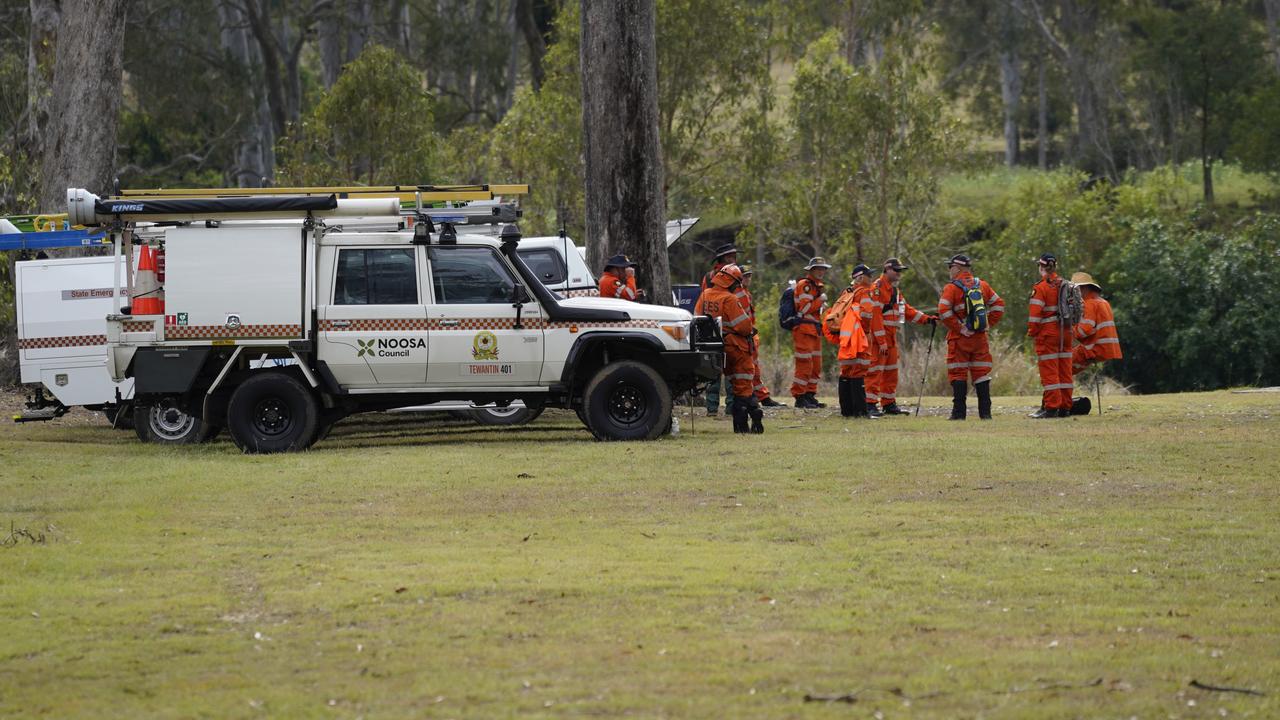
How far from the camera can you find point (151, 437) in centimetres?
1831

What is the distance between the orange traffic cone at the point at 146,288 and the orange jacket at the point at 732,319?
5.61m

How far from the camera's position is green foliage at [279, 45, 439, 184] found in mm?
34406

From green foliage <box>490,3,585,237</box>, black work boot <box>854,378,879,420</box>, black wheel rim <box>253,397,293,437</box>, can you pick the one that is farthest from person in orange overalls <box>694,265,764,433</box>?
green foliage <box>490,3,585,237</box>

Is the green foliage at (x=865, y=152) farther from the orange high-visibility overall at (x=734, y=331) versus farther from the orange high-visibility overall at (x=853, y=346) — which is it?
the orange high-visibility overall at (x=734, y=331)

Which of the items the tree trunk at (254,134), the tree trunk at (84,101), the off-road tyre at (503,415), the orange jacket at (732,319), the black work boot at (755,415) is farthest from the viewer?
the tree trunk at (254,134)

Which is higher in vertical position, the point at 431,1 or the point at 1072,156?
the point at 431,1

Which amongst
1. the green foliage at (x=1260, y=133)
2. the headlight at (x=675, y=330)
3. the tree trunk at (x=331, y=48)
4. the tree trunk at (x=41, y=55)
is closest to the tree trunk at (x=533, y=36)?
the tree trunk at (x=331, y=48)

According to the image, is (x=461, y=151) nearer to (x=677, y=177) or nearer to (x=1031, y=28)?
(x=677, y=177)

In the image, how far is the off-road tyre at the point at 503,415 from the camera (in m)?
20.0

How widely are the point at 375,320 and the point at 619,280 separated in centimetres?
416

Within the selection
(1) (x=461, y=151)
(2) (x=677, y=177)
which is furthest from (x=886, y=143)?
(1) (x=461, y=151)

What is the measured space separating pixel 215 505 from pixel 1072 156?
5175 cm

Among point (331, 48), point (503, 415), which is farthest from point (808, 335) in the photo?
point (331, 48)

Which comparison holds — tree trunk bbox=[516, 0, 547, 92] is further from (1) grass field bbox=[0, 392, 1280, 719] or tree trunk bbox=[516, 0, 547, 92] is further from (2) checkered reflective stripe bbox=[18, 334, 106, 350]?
(1) grass field bbox=[0, 392, 1280, 719]
